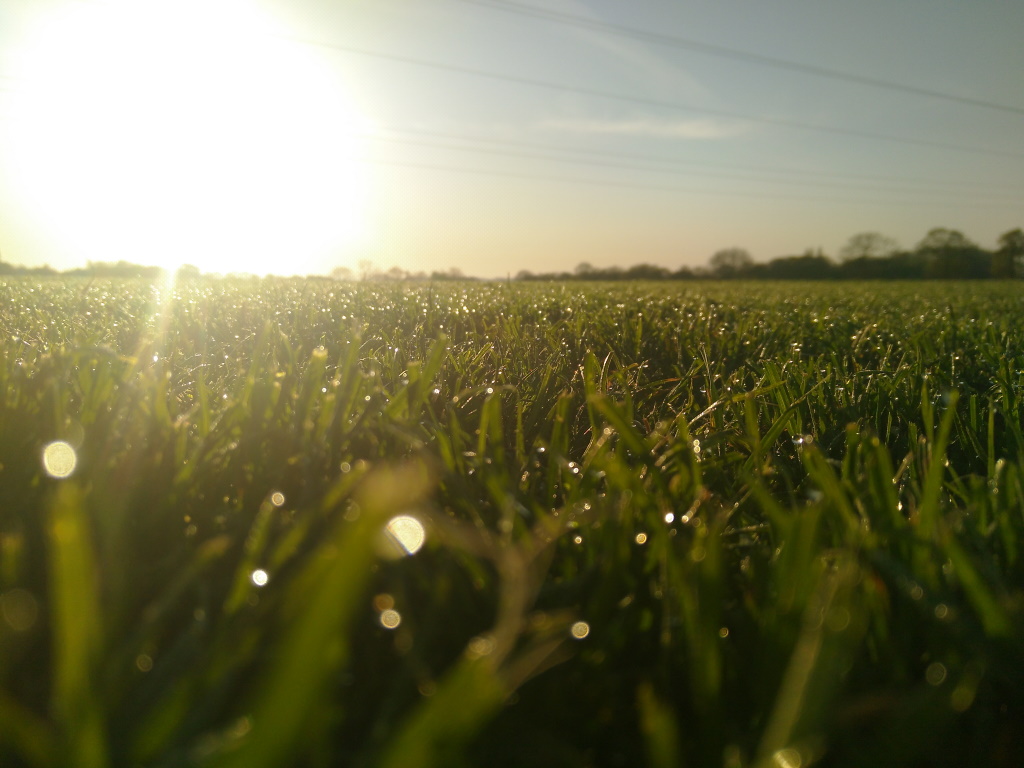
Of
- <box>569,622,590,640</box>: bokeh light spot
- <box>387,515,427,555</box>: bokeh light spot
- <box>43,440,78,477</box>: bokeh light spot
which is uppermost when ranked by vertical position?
<box>43,440,78,477</box>: bokeh light spot

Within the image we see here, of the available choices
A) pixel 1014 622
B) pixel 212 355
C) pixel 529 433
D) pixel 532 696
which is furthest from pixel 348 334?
pixel 1014 622

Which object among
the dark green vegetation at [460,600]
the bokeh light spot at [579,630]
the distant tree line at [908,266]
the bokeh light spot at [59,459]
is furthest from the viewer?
the distant tree line at [908,266]

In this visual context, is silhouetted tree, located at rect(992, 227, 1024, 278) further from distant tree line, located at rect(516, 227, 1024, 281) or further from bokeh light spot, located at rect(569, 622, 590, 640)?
bokeh light spot, located at rect(569, 622, 590, 640)

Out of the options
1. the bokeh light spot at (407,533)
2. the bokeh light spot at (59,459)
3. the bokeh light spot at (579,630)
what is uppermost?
the bokeh light spot at (59,459)

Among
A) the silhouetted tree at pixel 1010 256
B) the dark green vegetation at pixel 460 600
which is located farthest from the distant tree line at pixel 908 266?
the dark green vegetation at pixel 460 600

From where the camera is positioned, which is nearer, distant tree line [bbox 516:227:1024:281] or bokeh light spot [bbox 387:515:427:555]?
bokeh light spot [bbox 387:515:427:555]

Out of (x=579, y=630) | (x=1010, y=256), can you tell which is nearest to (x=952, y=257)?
(x=1010, y=256)

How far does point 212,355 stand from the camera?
2.04 m

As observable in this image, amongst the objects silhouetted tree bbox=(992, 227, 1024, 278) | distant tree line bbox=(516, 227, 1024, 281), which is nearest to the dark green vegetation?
distant tree line bbox=(516, 227, 1024, 281)

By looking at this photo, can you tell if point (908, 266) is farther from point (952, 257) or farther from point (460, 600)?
point (460, 600)

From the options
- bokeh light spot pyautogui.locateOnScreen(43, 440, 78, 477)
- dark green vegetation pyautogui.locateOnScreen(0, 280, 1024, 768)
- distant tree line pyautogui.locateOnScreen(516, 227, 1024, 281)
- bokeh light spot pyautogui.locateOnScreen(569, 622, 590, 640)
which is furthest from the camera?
distant tree line pyautogui.locateOnScreen(516, 227, 1024, 281)

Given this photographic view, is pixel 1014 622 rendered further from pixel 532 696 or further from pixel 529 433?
pixel 529 433

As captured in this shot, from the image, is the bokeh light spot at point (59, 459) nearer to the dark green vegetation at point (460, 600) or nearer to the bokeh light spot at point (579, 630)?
the dark green vegetation at point (460, 600)

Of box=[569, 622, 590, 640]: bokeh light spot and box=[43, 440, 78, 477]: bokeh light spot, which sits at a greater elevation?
box=[43, 440, 78, 477]: bokeh light spot
